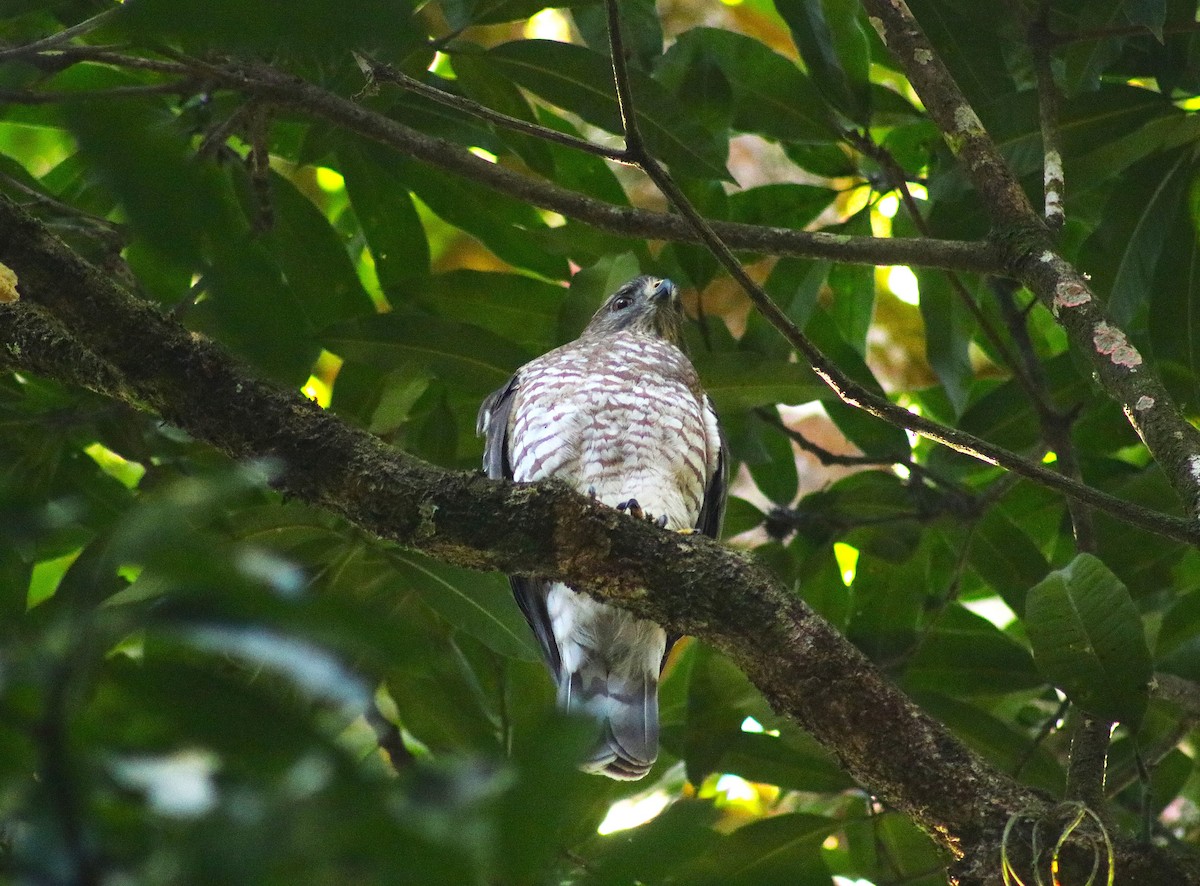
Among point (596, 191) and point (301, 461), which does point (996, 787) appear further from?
point (596, 191)

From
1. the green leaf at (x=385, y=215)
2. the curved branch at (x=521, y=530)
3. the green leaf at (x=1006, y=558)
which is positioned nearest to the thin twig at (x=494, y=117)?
the curved branch at (x=521, y=530)

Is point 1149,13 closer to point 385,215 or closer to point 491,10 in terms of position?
point 491,10

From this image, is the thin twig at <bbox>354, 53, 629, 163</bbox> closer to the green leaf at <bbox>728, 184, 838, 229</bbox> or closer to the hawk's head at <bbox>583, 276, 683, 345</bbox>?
the green leaf at <bbox>728, 184, 838, 229</bbox>

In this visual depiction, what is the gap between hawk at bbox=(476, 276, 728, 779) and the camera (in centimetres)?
371

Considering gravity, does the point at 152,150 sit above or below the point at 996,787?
above

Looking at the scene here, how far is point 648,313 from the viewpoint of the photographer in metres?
5.05

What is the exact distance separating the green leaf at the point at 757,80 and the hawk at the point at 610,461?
87cm

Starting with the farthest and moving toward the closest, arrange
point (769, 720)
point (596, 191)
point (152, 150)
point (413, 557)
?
point (596, 191)
point (769, 720)
point (413, 557)
point (152, 150)

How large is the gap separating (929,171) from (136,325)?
2787 mm

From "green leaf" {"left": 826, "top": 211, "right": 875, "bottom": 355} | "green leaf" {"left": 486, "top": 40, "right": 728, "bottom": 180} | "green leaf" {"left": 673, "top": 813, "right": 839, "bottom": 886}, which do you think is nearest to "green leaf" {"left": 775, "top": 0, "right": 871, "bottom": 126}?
"green leaf" {"left": 486, "top": 40, "right": 728, "bottom": 180}

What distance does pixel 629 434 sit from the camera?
13.2ft

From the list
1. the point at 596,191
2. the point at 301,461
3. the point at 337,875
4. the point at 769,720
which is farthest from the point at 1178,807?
the point at 337,875

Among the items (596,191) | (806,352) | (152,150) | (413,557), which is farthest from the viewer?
(596,191)

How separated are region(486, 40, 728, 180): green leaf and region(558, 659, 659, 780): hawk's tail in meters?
1.52
